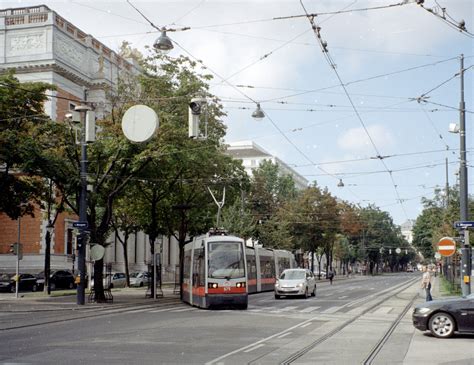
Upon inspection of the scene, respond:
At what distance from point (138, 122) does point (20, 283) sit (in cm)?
2565

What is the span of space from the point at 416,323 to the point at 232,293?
11237 mm

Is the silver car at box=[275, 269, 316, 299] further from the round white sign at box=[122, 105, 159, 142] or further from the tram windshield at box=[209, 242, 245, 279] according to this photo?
the round white sign at box=[122, 105, 159, 142]

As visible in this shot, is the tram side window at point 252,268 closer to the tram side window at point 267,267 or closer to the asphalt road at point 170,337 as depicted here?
the tram side window at point 267,267

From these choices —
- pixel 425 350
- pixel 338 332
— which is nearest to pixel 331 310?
pixel 338 332

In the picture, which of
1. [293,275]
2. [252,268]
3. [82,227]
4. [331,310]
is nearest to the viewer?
[331,310]

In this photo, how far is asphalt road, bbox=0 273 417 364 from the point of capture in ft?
39.8

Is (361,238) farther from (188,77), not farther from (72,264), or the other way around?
(188,77)

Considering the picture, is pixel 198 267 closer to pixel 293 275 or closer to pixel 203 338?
pixel 293 275

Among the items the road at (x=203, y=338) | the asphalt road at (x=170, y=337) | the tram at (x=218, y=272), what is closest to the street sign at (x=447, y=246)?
the road at (x=203, y=338)

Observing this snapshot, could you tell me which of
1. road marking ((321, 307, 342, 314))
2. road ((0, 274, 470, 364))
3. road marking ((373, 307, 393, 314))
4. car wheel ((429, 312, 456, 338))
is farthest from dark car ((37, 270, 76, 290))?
car wheel ((429, 312, 456, 338))

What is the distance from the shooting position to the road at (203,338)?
12117mm

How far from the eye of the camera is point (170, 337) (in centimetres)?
1558

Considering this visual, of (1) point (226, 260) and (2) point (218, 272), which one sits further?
(1) point (226, 260)

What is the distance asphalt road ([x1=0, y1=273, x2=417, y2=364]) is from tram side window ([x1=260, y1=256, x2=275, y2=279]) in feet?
65.2
